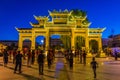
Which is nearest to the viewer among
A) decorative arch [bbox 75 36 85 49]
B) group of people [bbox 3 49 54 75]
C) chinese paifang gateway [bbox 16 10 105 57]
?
group of people [bbox 3 49 54 75]

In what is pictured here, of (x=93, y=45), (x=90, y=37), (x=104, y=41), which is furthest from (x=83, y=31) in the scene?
(x=104, y=41)

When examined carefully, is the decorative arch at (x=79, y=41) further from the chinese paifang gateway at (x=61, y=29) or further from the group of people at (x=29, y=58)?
the group of people at (x=29, y=58)

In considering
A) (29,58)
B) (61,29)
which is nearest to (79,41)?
(61,29)

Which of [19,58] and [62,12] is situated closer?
[19,58]

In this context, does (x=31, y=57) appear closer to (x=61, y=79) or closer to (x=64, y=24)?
(x=61, y=79)

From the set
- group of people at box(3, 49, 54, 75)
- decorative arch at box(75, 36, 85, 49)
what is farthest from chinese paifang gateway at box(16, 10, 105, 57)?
group of people at box(3, 49, 54, 75)

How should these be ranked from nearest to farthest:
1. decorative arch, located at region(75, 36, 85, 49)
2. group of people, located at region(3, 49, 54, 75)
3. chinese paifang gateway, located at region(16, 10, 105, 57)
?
group of people, located at region(3, 49, 54, 75)
chinese paifang gateway, located at region(16, 10, 105, 57)
decorative arch, located at region(75, 36, 85, 49)

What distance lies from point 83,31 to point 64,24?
14.1 ft

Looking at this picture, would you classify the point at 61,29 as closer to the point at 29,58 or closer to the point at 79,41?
the point at 79,41

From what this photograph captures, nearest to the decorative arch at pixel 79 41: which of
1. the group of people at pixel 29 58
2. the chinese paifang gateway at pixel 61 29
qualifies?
the chinese paifang gateway at pixel 61 29

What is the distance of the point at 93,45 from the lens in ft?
310

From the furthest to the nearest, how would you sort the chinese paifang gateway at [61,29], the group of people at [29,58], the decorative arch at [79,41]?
the decorative arch at [79,41], the chinese paifang gateway at [61,29], the group of people at [29,58]

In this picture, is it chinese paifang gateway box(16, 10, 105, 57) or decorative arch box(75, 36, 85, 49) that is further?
decorative arch box(75, 36, 85, 49)

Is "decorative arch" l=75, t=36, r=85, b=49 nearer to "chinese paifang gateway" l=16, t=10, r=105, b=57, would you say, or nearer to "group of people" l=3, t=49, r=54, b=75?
"chinese paifang gateway" l=16, t=10, r=105, b=57
